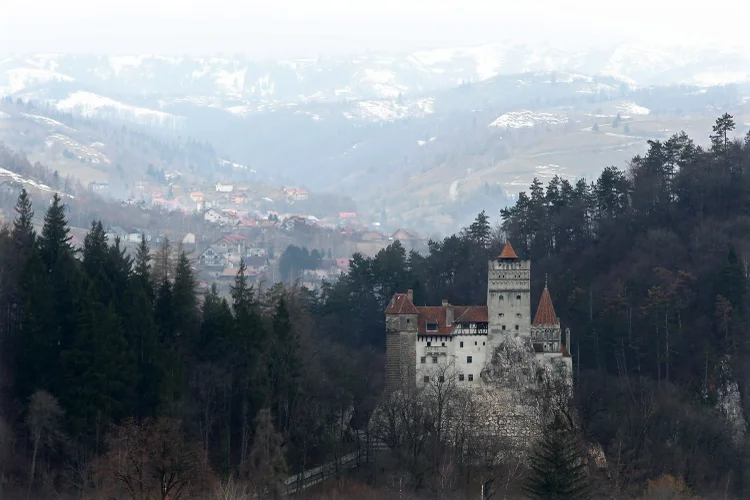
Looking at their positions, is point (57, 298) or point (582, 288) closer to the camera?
point (57, 298)

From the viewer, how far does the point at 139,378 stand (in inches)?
2576

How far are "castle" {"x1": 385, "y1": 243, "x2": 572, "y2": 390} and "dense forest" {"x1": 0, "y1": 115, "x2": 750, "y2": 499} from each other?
8.25 ft

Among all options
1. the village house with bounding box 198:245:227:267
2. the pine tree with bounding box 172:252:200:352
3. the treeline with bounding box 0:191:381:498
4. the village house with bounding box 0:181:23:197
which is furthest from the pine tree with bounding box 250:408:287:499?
the village house with bounding box 0:181:23:197

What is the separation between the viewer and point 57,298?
66250mm

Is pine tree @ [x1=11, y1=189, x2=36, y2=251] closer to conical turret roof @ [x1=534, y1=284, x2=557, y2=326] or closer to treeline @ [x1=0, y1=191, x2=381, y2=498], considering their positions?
treeline @ [x1=0, y1=191, x2=381, y2=498]

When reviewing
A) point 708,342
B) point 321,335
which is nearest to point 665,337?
point 708,342

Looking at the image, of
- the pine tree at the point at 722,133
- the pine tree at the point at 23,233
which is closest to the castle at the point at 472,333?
the pine tree at the point at 23,233

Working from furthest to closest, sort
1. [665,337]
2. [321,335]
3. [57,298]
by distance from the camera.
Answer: [321,335] → [665,337] → [57,298]

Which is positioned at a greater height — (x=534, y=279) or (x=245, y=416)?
(x=534, y=279)

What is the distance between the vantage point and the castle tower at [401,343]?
244ft

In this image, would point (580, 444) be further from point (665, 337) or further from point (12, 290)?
point (12, 290)

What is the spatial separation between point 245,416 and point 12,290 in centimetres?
1105

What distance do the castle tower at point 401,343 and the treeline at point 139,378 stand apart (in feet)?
5.46

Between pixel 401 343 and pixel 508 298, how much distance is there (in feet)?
17.5
